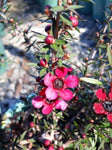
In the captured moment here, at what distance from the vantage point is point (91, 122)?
32.4 inches

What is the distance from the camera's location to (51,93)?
556 millimetres

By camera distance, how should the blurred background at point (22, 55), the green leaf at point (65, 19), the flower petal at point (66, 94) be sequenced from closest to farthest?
the green leaf at point (65, 19) → the flower petal at point (66, 94) → the blurred background at point (22, 55)

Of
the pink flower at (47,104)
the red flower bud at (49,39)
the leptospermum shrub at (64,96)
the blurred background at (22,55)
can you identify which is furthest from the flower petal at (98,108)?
the blurred background at (22,55)

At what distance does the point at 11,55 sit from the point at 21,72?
1.12 feet

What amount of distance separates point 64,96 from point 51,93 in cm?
5

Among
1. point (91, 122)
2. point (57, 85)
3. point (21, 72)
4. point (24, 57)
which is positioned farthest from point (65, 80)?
point (24, 57)

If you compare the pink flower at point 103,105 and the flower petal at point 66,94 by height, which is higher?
the flower petal at point 66,94

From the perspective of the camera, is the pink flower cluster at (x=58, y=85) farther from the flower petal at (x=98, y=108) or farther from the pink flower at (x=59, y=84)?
the flower petal at (x=98, y=108)

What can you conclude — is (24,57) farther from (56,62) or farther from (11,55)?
(56,62)

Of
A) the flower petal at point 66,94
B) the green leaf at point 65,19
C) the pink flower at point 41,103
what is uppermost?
the green leaf at point 65,19

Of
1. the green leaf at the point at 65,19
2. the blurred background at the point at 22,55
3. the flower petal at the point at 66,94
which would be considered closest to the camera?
the green leaf at the point at 65,19

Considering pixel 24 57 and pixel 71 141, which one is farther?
pixel 24 57

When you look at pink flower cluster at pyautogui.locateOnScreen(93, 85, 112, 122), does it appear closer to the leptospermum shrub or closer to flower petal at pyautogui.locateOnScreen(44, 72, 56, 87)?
the leptospermum shrub

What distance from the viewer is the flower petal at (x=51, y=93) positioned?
1.81 ft
